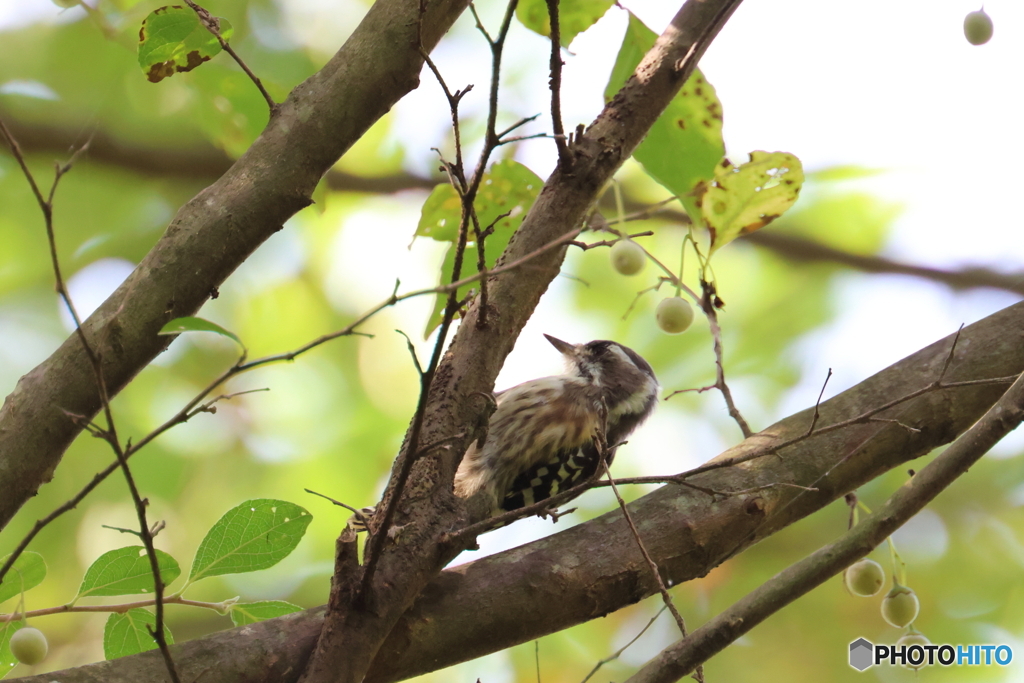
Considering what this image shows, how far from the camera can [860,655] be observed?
3164 millimetres

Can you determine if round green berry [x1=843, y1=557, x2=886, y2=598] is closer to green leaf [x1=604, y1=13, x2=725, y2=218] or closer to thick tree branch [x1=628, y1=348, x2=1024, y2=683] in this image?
thick tree branch [x1=628, y1=348, x2=1024, y2=683]

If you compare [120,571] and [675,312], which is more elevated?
[675,312]

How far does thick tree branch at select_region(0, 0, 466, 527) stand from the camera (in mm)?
1471

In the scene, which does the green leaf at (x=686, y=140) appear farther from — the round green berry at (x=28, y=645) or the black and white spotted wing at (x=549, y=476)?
the round green berry at (x=28, y=645)

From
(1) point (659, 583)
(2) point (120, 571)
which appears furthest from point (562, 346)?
(2) point (120, 571)

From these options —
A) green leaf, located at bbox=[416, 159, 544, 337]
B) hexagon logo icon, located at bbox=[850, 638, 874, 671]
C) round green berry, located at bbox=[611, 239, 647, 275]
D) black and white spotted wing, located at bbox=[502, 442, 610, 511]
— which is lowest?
hexagon logo icon, located at bbox=[850, 638, 874, 671]

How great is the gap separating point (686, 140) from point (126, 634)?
5.36ft

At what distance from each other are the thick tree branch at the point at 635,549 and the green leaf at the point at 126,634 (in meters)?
0.19

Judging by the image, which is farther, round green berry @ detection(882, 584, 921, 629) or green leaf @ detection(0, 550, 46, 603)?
round green berry @ detection(882, 584, 921, 629)

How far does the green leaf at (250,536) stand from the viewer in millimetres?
1597

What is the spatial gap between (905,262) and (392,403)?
2832mm

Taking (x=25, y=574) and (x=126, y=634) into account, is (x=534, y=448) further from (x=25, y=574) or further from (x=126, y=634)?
(x=25, y=574)

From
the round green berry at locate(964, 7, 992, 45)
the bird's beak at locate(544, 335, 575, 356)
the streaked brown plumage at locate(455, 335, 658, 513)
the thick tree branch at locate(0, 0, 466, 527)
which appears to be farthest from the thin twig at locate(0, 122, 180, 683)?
the bird's beak at locate(544, 335, 575, 356)

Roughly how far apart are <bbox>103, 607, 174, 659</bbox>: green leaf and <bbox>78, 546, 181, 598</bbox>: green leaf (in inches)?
3.2
